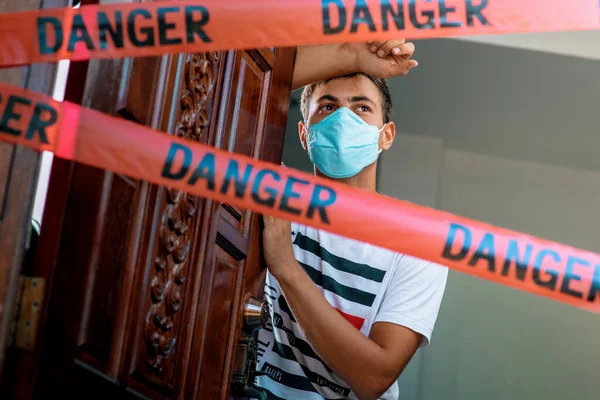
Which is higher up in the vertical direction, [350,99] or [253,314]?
[350,99]

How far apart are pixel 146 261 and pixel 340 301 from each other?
2.53ft

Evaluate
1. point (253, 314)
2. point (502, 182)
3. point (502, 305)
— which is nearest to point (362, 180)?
point (253, 314)

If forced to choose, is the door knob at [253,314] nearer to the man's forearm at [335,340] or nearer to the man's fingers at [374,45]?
the man's forearm at [335,340]

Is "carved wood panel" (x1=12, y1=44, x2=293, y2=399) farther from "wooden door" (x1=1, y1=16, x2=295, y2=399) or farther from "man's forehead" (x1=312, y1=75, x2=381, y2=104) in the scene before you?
"man's forehead" (x1=312, y1=75, x2=381, y2=104)

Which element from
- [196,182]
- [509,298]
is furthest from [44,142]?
[509,298]

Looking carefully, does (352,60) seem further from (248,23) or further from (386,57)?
(248,23)

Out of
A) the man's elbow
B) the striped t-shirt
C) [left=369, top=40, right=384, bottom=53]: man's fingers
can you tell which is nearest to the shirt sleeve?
the striped t-shirt

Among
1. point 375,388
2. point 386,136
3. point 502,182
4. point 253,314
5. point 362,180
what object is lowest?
point 375,388

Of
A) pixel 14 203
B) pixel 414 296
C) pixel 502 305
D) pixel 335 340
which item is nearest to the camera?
pixel 14 203

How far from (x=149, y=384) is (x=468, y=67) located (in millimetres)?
2770

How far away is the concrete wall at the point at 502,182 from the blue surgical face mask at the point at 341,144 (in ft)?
5.31

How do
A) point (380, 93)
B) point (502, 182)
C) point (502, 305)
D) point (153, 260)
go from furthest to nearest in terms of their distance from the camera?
point (502, 182) < point (502, 305) < point (380, 93) < point (153, 260)

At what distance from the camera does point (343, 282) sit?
70.8 inches

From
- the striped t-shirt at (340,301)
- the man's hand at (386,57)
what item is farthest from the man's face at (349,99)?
the striped t-shirt at (340,301)
